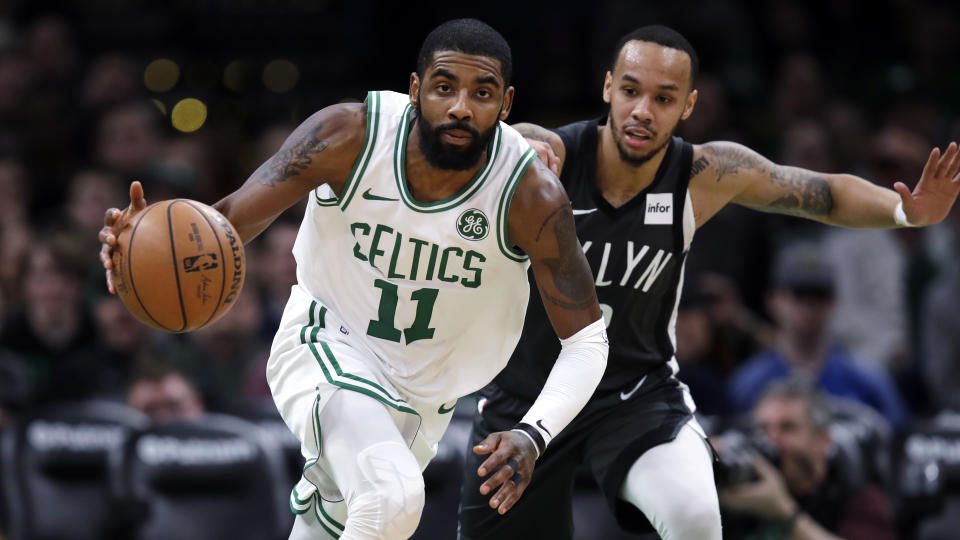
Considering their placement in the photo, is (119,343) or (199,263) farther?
(119,343)

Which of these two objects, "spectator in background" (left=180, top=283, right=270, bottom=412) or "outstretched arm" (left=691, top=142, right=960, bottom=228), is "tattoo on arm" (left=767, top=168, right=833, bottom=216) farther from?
"spectator in background" (left=180, top=283, right=270, bottom=412)

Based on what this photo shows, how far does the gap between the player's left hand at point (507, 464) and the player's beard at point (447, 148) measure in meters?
0.95

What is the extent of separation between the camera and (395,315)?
495 centimetres

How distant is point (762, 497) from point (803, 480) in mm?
408

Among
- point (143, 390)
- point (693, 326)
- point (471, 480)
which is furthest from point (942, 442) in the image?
point (143, 390)

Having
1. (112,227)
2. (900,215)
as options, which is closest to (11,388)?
(112,227)

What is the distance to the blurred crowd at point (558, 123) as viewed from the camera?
8094 millimetres

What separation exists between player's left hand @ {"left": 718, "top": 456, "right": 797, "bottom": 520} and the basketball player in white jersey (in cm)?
209

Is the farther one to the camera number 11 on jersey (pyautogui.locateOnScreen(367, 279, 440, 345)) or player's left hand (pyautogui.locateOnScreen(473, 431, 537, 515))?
number 11 on jersey (pyautogui.locateOnScreen(367, 279, 440, 345))

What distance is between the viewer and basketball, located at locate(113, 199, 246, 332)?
446cm

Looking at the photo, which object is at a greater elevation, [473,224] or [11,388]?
[473,224]

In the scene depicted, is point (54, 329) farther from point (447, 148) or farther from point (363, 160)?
point (447, 148)

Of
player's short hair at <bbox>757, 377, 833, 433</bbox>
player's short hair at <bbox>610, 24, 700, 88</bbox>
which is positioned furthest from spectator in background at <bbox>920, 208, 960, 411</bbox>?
player's short hair at <bbox>610, 24, 700, 88</bbox>

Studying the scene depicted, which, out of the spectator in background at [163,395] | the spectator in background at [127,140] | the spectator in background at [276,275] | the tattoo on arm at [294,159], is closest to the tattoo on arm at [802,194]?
the tattoo on arm at [294,159]
